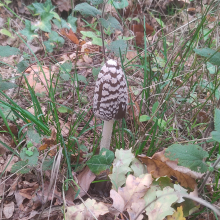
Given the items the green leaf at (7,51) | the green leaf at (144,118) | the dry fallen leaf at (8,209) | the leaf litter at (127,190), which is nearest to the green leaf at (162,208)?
the leaf litter at (127,190)

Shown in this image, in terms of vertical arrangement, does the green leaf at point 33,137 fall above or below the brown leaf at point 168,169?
above

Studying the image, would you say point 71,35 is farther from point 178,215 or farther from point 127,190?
point 178,215

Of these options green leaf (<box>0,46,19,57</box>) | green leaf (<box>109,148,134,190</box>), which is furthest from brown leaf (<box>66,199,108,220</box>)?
green leaf (<box>0,46,19,57</box>)

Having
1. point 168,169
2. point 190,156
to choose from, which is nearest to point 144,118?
point 168,169

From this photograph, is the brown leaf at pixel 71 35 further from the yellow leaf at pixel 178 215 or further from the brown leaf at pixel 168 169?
the yellow leaf at pixel 178 215

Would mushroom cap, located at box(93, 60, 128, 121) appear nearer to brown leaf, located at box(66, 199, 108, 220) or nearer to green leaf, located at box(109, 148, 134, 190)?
green leaf, located at box(109, 148, 134, 190)

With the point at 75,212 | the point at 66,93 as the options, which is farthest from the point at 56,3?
the point at 75,212
